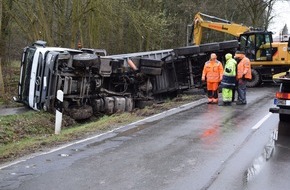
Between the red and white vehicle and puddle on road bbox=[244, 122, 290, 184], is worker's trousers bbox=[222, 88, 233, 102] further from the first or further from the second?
the red and white vehicle

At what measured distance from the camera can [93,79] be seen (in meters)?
13.2

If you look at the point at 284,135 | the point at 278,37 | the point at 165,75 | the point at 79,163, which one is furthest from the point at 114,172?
the point at 278,37

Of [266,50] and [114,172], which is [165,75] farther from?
[114,172]

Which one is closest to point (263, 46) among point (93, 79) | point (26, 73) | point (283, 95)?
point (93, 79)

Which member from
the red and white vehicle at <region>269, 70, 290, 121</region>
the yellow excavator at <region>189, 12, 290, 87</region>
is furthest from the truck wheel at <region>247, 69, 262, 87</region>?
the red and white vehicle at <region>269, 70, 290, 121</region>

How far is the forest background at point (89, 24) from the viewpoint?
67.5ft

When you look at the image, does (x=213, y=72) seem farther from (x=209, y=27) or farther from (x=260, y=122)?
(x=209, y=27)

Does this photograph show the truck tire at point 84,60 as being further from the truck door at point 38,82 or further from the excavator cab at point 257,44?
the excavator cab at point 257,44

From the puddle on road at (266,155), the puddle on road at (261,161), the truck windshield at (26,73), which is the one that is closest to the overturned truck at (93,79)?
the truck windshield at (26,73)

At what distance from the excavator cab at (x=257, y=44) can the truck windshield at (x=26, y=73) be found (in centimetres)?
1081

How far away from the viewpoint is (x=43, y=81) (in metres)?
12.1

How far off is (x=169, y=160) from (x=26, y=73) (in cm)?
736

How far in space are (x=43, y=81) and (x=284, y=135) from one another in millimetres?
6511

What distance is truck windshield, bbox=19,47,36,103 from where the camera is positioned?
12867mm
